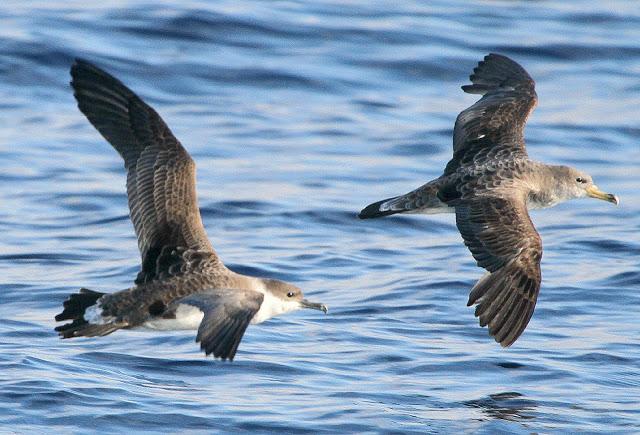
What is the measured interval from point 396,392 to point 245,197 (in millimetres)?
4873

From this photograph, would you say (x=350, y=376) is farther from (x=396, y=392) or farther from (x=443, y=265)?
(x=443, y=265)

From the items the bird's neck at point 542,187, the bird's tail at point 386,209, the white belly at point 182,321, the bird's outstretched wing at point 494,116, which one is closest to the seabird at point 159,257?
the white belly at point 182,321

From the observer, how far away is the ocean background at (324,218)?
9031 millimetres

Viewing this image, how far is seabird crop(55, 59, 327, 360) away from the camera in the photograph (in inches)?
315

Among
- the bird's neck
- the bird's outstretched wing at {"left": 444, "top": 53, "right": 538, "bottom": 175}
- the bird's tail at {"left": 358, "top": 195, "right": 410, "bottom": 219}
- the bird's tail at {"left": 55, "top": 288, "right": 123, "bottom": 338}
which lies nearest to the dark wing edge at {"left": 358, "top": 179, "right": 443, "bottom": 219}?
the bird's tail at {"left": 358, "top": 195, "right": 410, "bottom": 219}

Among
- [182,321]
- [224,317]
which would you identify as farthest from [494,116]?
[224,317]

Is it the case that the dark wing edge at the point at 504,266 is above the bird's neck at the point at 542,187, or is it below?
below

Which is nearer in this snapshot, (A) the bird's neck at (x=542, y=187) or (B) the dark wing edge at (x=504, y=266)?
(B) the dark wing edge at (x=504, y=266)

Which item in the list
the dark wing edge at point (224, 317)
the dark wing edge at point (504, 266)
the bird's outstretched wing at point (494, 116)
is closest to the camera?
the dark wing edge at point (224, 317)

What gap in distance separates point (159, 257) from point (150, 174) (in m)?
0.55

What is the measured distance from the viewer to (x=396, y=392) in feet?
30.1

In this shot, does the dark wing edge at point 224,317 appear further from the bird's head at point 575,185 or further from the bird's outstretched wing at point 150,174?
the bird's head at point 575,185

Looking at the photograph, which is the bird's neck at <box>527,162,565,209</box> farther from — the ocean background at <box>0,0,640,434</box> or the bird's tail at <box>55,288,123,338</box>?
the bird's tail at <box>55,288,123,338</box>

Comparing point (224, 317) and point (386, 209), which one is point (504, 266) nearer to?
point (386, 209)
